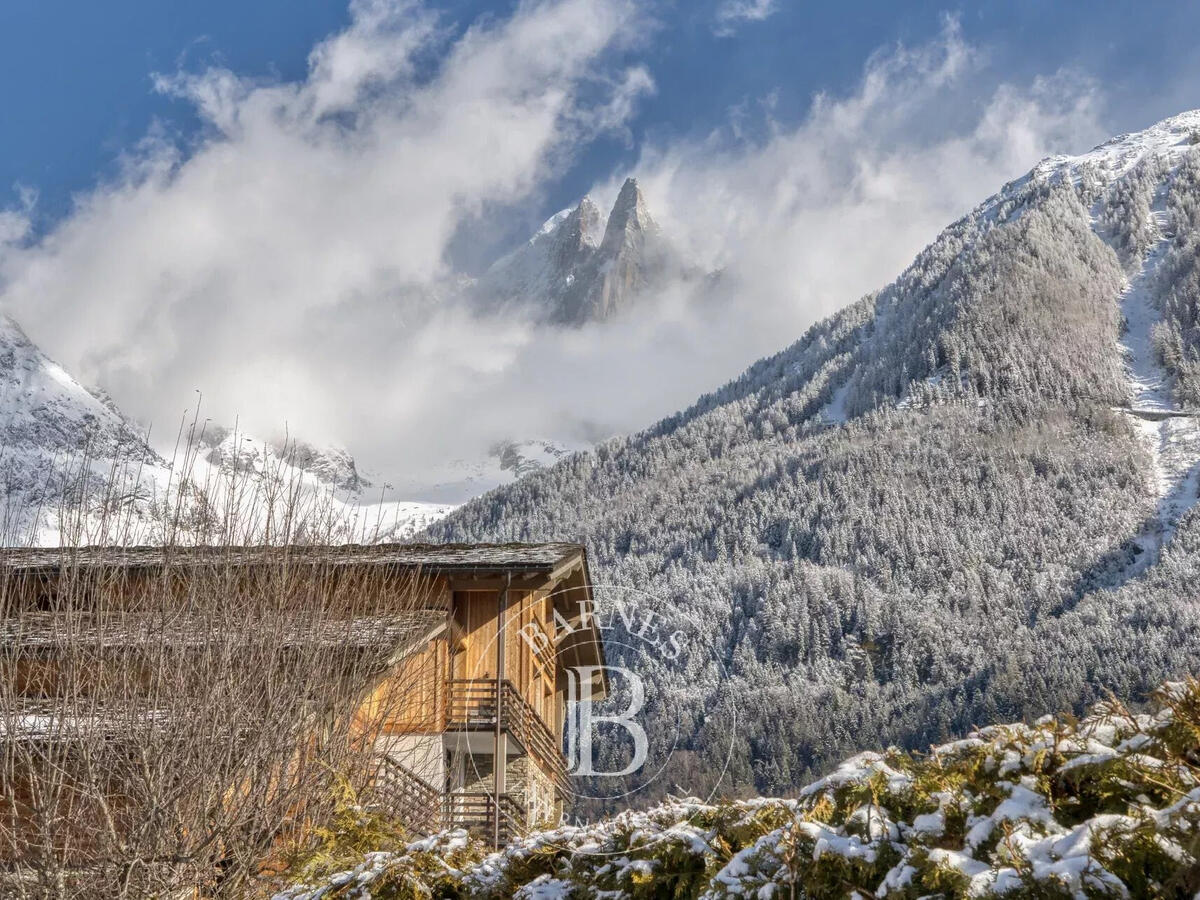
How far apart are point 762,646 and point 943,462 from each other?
65107 mm

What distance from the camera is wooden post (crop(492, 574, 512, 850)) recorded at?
1270 cm

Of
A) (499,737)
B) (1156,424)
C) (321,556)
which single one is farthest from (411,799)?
(1156,424)

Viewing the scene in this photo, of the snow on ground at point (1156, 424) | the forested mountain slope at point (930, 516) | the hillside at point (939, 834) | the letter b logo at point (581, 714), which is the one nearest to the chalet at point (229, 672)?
the hillside at point (939, 834)

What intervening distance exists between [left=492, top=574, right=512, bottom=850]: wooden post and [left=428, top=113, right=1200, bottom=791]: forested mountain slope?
15.7m

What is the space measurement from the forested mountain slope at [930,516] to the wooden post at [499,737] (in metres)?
15.7

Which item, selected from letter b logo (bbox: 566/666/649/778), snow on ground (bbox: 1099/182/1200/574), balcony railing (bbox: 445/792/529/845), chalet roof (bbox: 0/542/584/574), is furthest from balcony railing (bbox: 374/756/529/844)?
snow on ground (bbox: 1099/182/1200/574)

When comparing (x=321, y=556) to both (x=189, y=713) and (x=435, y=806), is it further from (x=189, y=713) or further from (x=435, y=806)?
(x=435, y=806)

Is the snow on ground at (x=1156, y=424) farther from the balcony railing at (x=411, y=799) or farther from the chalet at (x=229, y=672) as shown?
the balcony railing at (x=411, y=799)

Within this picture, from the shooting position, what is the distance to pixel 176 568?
29.5ft

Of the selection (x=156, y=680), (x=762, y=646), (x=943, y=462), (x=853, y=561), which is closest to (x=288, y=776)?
(x=156, y=680)

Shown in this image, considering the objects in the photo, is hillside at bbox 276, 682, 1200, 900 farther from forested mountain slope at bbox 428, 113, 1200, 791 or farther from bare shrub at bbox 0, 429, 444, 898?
forested mountain slope at bbox 428, 113, 1200, 791

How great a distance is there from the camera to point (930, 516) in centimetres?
12512

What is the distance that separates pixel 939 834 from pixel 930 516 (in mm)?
128176

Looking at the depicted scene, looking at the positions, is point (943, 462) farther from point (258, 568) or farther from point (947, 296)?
point (258, 568)
